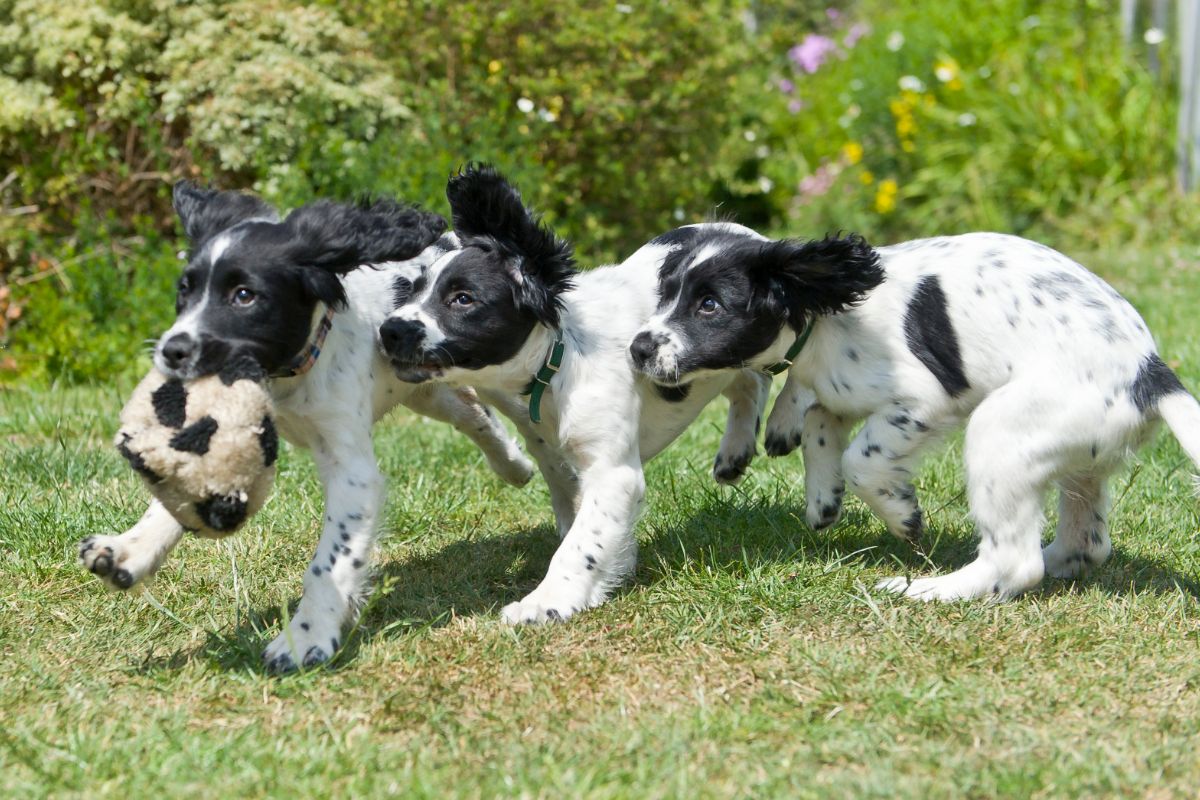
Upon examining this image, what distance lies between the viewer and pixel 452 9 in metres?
8.36

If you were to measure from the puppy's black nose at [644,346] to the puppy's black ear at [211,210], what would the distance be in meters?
1.13

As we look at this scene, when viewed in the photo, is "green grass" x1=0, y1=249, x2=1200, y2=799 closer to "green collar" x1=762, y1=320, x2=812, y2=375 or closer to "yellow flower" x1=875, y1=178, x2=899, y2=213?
"green collar" x1=762, y1=320, x2=812, y2=375

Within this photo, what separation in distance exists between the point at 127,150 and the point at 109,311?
1070 mm

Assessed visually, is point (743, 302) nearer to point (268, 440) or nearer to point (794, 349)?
point (794, 349)

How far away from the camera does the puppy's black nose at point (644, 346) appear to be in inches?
160

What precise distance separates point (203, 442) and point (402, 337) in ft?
2.42

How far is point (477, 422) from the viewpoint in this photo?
4898 mm

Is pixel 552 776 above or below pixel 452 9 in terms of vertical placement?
below

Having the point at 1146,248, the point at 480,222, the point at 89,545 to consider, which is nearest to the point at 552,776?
the point at 89,545

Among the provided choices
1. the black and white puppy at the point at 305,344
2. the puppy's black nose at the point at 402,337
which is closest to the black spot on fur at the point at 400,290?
the black and white puppy at the point at 305,344

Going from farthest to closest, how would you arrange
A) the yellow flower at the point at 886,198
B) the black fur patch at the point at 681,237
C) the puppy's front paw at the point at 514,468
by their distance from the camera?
the yellow flower at the point at 886,198 < the puppy's front paw at the point at 514,468 < the black fur patch at the point at 681,237

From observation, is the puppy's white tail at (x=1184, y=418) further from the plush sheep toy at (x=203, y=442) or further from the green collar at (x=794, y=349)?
the plush sheep toy at (x=203, y=442)

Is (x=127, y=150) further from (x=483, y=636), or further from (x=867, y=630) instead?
(x=867, y=630)

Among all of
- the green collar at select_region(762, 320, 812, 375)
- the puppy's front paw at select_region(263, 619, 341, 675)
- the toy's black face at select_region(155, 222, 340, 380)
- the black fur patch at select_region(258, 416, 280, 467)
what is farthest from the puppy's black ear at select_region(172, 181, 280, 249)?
the green collar at select_region(762, 320, 812, 375)
